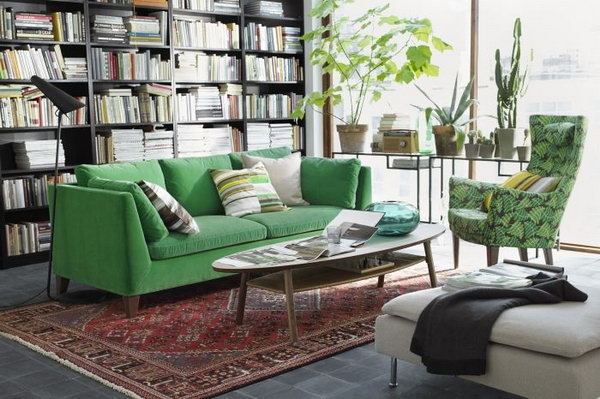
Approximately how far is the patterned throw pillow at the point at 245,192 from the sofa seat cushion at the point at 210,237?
0.54 ft

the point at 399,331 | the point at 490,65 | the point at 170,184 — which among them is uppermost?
the point at 490,65

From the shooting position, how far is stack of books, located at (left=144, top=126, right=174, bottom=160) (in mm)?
6438

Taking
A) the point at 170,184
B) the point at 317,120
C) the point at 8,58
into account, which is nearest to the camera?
the point at 170,184

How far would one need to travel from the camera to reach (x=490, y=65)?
6500 millimetres

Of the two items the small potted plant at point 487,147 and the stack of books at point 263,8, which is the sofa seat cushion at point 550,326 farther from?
the stack of books at point 263,8

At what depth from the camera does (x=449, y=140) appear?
6168mm

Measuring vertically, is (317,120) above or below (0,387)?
above

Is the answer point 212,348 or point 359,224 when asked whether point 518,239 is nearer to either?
point 359,224

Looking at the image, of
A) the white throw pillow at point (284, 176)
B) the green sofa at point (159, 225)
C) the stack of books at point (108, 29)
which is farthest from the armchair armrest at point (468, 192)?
the stack of books at point (108, 29)

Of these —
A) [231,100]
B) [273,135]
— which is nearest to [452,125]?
[273,135]

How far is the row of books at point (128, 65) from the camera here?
20.1ft

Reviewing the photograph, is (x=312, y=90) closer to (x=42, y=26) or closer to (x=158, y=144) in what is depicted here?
(x=158, y=144)

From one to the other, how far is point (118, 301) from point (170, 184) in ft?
3.03

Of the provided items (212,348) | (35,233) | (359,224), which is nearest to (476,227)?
(359,224)
